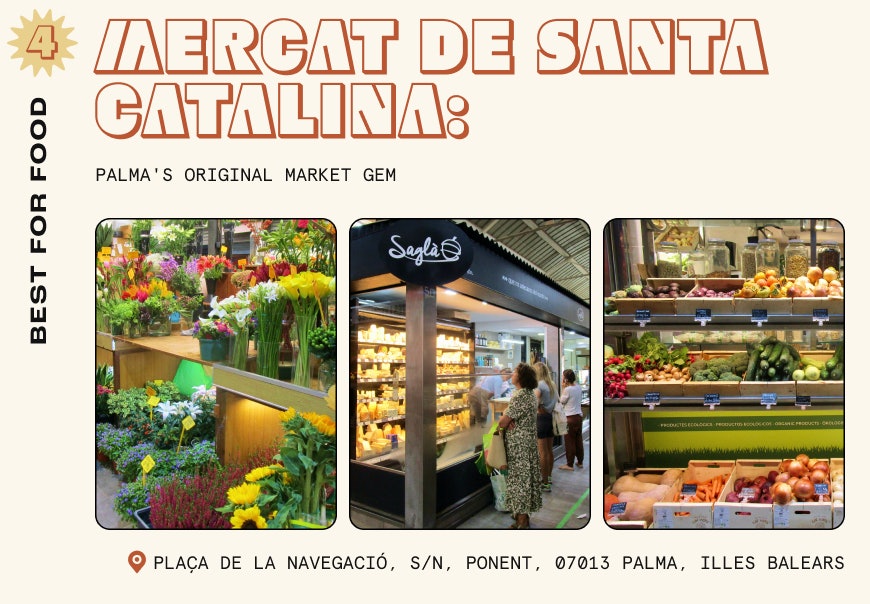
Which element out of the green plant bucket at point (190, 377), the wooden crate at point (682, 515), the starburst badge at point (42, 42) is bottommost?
the wooden crate at point (682, 515)

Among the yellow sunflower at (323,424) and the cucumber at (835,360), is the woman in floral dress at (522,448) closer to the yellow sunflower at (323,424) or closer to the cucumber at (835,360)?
the yellow sunflower at (323,424)

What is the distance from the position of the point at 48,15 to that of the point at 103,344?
150 centimetres

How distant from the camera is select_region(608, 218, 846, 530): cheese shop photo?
3072mm

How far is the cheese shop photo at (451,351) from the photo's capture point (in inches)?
116

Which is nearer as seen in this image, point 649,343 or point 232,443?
point 232,443

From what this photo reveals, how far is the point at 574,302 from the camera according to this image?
3.01 m

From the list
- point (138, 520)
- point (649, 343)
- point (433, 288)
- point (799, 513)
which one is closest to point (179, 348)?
point (138, 520)

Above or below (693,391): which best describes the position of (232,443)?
below

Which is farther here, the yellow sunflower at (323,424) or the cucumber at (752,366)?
the cucumber at (752,366)

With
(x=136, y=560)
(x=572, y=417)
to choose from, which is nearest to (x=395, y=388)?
(x=572, y=417)

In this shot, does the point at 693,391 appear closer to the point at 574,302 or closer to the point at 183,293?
the point at 574,302

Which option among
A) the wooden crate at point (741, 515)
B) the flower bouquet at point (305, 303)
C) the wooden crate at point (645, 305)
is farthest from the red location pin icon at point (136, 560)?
the wooden crate at point (741, 515)

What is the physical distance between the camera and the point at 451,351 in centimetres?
303

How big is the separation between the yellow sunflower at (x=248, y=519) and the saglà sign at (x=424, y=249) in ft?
4.21
